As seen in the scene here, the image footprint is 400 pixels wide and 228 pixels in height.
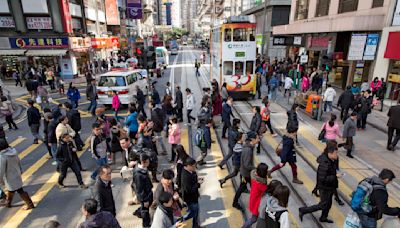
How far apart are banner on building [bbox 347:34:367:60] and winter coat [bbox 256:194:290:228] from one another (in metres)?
14.1

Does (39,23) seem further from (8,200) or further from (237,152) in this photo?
(237,152)

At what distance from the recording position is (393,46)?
1461 centimetres

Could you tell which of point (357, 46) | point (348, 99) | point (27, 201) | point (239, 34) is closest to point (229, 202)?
point (27, 201)

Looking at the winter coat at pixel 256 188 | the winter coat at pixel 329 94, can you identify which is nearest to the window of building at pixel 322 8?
the winter coat at pixel 329 94

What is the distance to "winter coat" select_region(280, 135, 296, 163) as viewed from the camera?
6.21 metres

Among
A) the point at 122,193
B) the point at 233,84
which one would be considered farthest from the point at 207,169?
the point at 233,84

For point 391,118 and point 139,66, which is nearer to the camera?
point 391,118

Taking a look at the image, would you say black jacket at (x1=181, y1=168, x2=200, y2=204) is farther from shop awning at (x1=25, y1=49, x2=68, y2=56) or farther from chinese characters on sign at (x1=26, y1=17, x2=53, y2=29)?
chinese characters on sign at (x1=26, y1=17, x2=53, y2=29)

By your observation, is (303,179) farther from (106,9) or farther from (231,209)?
(106,9)

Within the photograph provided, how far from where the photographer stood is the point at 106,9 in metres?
42.2

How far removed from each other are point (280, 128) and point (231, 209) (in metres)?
6.23

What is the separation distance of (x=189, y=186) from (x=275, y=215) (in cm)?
164

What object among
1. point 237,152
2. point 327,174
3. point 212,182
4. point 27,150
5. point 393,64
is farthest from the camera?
point 393,64

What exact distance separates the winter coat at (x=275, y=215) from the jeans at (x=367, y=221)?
1581 mm
